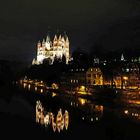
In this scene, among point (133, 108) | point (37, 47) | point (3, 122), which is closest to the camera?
point (3, 122)

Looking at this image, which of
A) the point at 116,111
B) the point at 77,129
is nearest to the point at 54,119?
the point at 77,129

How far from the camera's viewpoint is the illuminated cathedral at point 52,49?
110m

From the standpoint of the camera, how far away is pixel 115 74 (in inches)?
1986

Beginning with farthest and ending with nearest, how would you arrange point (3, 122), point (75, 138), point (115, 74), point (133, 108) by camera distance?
point (115, 74) < point (133, 108) < point (3, 122) < point (75, 138)

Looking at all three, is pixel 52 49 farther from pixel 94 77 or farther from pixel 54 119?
pixel 54 119

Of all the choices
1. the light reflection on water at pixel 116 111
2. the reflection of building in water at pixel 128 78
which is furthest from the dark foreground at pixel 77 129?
the reflection of building in water at pixel 128 78

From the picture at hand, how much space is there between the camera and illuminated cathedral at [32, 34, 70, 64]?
110 m

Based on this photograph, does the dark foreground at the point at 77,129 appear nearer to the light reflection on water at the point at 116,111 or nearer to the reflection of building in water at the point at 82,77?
the light reflection on water at the point at 116,111

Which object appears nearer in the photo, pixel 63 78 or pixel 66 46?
pixel 63 78

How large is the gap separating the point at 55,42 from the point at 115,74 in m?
64.2

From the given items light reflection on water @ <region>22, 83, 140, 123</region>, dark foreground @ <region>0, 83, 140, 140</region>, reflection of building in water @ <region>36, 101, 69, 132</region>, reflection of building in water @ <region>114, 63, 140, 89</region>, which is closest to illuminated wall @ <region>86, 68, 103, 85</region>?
reflection of building in water @ <region>114, 63, 140, 89</region>

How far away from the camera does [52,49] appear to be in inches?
4459

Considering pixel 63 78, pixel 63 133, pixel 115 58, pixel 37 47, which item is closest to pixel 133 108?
pixel 63 133

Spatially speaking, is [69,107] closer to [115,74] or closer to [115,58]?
[115,74]
